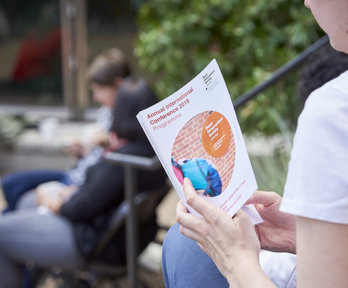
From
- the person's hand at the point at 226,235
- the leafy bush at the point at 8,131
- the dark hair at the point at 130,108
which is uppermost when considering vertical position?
the person's hand at the point at 226,235

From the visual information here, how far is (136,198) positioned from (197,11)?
7.58ft

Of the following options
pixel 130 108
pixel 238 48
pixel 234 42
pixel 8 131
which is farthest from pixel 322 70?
pixel 8 131

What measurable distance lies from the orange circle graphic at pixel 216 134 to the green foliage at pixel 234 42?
8.86 ft

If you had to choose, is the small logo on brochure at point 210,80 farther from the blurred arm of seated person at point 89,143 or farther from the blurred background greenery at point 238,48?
the blurred arm of seated person at point 89,143

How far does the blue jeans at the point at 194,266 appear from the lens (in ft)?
4.69

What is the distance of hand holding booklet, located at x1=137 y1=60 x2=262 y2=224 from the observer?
1.27 metres

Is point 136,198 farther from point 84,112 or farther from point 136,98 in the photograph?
point 84,112

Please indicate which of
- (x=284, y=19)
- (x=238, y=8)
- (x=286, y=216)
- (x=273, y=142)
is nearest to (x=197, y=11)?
(x=238, y=8)

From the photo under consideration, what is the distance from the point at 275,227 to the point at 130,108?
1.53 m

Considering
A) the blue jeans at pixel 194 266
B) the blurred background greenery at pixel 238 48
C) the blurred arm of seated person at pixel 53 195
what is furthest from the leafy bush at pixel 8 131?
the blue jeans at pixel 194 266

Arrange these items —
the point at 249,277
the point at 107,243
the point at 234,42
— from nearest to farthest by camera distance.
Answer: the point at 249,277 → the point at 107,243 → the point at 234,42

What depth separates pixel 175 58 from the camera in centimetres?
490

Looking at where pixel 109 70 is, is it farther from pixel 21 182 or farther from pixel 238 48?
pixel 238 48

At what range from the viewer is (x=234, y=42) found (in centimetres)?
486
